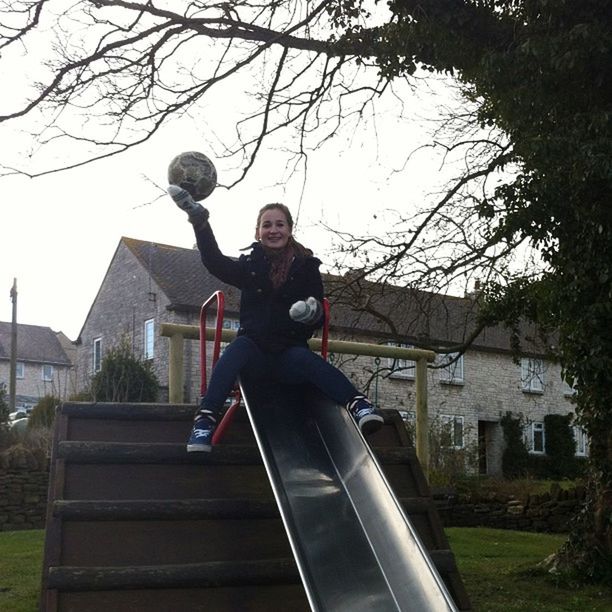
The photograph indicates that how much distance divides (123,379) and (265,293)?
52.9 ft

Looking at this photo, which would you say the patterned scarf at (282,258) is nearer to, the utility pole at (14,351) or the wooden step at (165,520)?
the wooden step at (165,520)

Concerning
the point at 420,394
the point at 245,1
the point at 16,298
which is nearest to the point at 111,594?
the point at 420,394

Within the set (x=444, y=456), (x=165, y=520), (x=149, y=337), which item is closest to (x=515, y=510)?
(x=444, y=456)

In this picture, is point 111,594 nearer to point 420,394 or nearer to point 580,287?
point 420,394

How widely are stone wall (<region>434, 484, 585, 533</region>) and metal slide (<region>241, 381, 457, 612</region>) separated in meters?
10.9

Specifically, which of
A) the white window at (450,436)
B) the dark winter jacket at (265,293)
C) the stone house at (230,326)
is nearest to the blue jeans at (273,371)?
the dark winter jacket at (265,293)

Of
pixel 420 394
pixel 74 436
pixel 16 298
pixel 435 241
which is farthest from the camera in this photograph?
pixel 16 298

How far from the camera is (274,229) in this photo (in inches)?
259

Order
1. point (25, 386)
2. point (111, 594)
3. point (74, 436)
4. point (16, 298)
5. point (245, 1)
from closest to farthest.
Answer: point (111, 594)
point (74, 436)
point (245, 1)
point (16, 298)
point (25, 386)

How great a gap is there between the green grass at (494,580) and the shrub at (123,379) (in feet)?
19.3

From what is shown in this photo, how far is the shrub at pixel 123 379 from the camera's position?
802 inches

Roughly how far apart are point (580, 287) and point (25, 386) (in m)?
50.4

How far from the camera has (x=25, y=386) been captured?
56344 mm

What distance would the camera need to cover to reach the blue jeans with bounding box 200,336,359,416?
5961 mm
